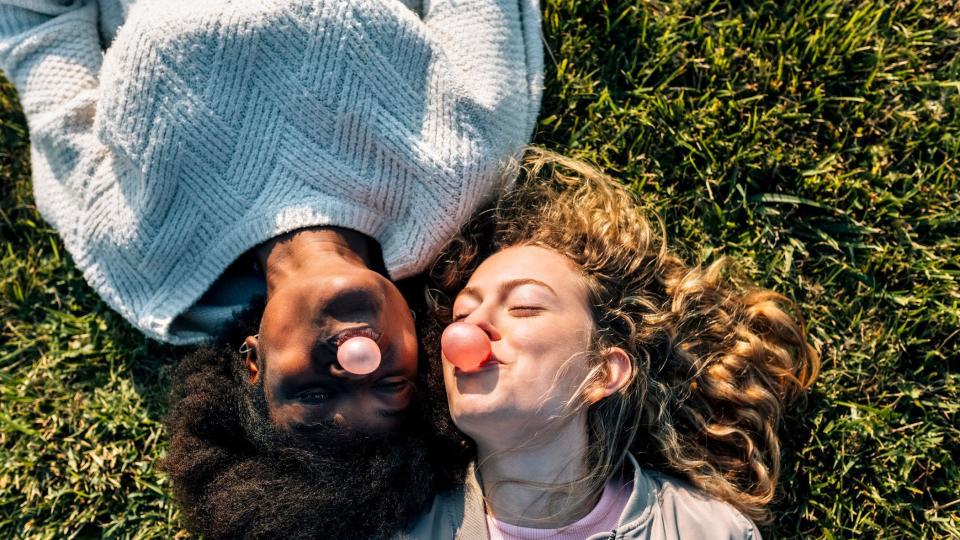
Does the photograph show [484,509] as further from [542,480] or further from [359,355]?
[359,355]

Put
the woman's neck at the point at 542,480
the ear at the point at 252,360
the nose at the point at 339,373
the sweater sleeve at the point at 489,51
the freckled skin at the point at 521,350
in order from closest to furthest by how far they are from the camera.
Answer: the nose at the point at 339,373 → the freckled skin at the point at 521,350 → the ear at the point at 252,360 → the woman's neck at the point at 542,480 → the sweater sleeve at the point at 489,51

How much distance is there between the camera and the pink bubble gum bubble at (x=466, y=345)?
8.39 ft

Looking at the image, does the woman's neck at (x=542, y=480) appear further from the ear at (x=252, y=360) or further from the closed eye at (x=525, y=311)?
the ear at (x=252, y=360)

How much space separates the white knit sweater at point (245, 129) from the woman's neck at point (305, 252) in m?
0.05

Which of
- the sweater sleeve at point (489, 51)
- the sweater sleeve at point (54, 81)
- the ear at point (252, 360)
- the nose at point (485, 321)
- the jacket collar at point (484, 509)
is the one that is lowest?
the jacket collar at point (484, 509)

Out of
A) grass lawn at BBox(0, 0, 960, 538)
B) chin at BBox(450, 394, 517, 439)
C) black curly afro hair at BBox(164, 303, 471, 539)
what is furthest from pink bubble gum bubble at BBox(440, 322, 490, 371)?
grass lawn at BBox(0, 0, 960, 538)

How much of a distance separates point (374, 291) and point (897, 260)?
2216 millimetres

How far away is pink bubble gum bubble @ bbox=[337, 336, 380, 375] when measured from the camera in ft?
7.95

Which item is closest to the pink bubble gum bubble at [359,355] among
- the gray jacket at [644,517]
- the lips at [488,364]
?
the lips at [488,364]

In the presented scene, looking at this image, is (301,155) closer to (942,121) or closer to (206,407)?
(206,407)

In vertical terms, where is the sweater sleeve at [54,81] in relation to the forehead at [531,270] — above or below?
above

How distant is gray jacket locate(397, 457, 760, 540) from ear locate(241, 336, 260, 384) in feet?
2.62

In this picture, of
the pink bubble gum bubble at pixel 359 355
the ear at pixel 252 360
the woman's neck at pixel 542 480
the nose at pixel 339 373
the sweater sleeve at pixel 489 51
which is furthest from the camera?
the sweater sleeve at pixel 489 51

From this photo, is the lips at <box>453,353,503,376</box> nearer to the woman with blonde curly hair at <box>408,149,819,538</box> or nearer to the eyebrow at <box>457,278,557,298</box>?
the woman with blonde curly hair at <box>408,149,819,538</box>
